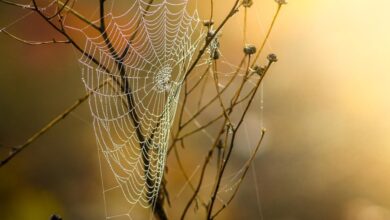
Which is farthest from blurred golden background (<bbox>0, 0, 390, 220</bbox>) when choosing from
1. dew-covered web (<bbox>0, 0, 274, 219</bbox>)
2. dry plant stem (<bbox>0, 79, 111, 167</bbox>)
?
dry plant stem (<bbox>0, 79, 111, 167</bbox>)

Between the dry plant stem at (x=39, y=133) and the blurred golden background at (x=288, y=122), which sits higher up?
the dry plant stem at (x=39, y=133)

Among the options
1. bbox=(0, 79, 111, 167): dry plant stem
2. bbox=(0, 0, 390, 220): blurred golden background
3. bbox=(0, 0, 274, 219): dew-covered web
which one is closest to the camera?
bbox=(0, 79, 111, 167): dry plant stem

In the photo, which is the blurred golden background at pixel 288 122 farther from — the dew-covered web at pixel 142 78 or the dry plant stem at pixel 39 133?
the dry plant stem at pixel 39 133

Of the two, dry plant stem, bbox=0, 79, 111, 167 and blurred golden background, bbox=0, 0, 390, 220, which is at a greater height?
dry plant stem, bbox=0, 79, 111, 167

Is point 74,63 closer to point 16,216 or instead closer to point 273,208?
point 16,216

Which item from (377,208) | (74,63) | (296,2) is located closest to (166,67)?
(74,63)

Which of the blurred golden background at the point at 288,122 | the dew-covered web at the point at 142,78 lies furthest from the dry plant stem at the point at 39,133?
the blurred golden background at the point at 288,122

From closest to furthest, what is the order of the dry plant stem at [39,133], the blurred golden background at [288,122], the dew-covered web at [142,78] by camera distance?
1. the dry plant stem at [39,133]
2. the dew-covered web at [142,78]
3. the blurred golden background at [288,122]

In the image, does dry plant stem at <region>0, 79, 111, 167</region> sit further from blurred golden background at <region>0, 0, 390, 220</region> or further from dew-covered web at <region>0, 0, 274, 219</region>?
blurred golden background at <region>0, 0, 390, 220</region>

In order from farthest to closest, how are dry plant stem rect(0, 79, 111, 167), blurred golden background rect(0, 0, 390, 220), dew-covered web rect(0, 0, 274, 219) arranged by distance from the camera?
1. blurred golden background rect(0, 0, 390, 220)
2. dew-covered web rect(0, 0, 274, 219)
3. dry plant stem rect(0, 79, 111, 167)
